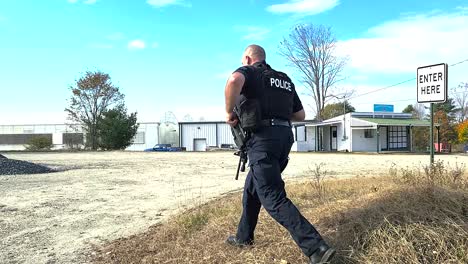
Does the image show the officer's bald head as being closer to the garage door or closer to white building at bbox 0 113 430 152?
white building at bbox 0 113 430 152

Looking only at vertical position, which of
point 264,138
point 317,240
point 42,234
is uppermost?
point 264,138

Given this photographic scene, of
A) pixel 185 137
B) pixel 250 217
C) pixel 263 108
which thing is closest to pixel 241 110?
pixel 263 108

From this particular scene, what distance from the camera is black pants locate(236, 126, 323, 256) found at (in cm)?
350

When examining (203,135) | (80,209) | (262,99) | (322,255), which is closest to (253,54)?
(262,99)

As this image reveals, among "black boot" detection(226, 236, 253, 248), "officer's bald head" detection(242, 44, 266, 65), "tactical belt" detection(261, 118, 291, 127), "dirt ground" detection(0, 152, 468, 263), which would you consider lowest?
"dirt ground" detection(0, 152, 468, 263)

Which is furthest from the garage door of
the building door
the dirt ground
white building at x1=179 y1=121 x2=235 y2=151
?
the dirt ground

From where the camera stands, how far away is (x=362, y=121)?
41.6 metres

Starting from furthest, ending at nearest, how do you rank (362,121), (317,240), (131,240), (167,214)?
(362,121), (167,214), (131,240), (317,240)

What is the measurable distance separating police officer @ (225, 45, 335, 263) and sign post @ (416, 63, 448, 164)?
4453mm

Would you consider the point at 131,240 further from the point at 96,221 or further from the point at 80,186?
the point at 80,186

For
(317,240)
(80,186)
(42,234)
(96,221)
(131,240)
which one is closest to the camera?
(317,240)

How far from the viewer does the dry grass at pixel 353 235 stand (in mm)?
3502

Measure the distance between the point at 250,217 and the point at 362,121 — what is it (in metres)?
39.2

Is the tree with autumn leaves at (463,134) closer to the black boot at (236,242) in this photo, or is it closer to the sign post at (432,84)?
the sign post at (432,84)
